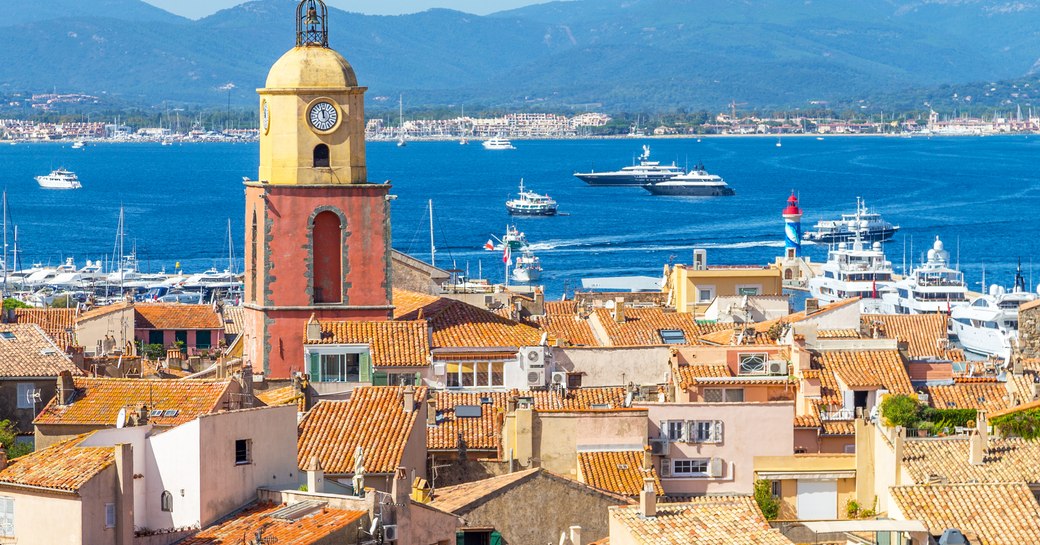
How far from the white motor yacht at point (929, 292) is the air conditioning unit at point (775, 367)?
180 ft

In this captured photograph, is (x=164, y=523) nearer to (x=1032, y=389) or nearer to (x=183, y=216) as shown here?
(x=1032, y=389)

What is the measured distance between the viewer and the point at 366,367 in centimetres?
2606

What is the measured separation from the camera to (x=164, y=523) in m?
15.2

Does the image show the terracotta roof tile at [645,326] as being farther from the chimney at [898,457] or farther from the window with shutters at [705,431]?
the chimney at [898,457]

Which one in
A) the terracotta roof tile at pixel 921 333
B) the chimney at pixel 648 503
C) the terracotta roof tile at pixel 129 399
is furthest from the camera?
the terracotta roof tile at pixel 921 333

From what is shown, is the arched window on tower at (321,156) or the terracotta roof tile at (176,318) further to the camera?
the terracotta roof tile at (176,318)

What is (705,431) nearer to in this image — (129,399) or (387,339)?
(129,399)

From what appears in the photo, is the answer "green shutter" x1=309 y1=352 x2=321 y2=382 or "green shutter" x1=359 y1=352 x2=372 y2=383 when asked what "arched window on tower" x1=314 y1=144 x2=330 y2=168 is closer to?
"green shutter" x1=309 y1=352 x2=321 y2=382

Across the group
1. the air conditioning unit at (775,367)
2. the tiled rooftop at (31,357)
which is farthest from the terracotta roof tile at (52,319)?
the air conditioning unit at (775,367)

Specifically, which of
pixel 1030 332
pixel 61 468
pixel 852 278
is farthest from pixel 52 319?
pixel 852 278

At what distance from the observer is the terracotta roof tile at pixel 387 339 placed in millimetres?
26641

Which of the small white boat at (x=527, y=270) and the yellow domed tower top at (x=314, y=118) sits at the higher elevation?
the yellow domed tower top at (x=314, y=118)

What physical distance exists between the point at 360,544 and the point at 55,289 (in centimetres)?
7885

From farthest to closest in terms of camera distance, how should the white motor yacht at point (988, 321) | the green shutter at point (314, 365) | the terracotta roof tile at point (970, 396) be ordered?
the white motor yacht at point (988, 321) < the green shutter at point (314, 365) < the terracotta roof tile at point (970, 396)
